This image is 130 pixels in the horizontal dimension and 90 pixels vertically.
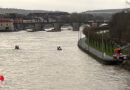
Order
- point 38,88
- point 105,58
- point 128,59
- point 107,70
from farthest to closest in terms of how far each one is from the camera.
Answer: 1. point 105,58
2. point 128,59
3. point 107,70
4. point 38,88

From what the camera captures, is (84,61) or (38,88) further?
(84,61)

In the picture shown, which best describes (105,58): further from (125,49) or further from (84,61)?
(125,49)

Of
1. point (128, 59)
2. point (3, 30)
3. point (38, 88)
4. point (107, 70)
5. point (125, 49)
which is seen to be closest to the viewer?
point (38, 88)

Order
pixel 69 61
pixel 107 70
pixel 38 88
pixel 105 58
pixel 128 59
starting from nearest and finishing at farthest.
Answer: pixel 38 88 < pixel 107 70 < pixel 128 59 < pixel 105 58 < pixel 69 61

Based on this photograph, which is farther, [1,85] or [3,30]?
[3,30]

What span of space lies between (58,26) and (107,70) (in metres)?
53.3

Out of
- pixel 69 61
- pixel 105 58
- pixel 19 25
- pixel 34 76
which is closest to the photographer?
pixel 34 76

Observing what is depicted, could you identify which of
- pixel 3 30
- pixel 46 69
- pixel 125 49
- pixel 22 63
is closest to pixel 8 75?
pixel 46 69

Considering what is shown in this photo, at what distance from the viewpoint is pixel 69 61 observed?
62.8ft

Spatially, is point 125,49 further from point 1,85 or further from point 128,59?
point 1,85

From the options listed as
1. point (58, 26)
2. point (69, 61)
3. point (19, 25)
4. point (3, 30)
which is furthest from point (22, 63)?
point (19, 25)

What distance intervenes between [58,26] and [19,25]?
977 centimetres

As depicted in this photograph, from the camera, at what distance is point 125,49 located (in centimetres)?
2088

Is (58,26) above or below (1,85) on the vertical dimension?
below
